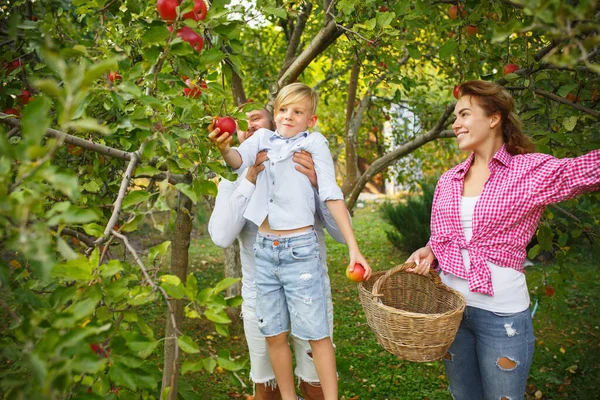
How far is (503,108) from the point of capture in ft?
6.64

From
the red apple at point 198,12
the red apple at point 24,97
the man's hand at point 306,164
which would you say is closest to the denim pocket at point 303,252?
the man's hand at point 306,164

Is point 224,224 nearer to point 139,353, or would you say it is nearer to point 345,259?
point 139,353

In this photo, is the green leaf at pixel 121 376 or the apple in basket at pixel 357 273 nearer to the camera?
the green leaf at pixel 121 376

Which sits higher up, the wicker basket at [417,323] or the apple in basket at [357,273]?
the apple in basket at [357,273]

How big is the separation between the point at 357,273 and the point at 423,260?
31 centimetres

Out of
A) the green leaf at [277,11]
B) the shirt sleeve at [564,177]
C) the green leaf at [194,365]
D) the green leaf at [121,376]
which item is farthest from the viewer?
the green leaf at [277,11]

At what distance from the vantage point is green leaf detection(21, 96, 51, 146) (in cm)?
90

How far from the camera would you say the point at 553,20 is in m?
0.92

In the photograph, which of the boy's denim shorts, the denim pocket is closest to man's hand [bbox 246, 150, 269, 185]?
the boy's denim shorts

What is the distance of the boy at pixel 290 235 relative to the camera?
7.02ft

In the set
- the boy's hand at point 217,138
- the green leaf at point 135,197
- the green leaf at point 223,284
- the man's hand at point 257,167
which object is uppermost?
the boy's hand at point 217,138

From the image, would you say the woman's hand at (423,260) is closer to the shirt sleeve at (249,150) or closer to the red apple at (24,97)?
the shirt sleeve at (249,150)

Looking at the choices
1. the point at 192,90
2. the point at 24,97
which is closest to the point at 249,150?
the point at 192,90

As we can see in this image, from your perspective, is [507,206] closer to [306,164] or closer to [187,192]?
[306,164]
